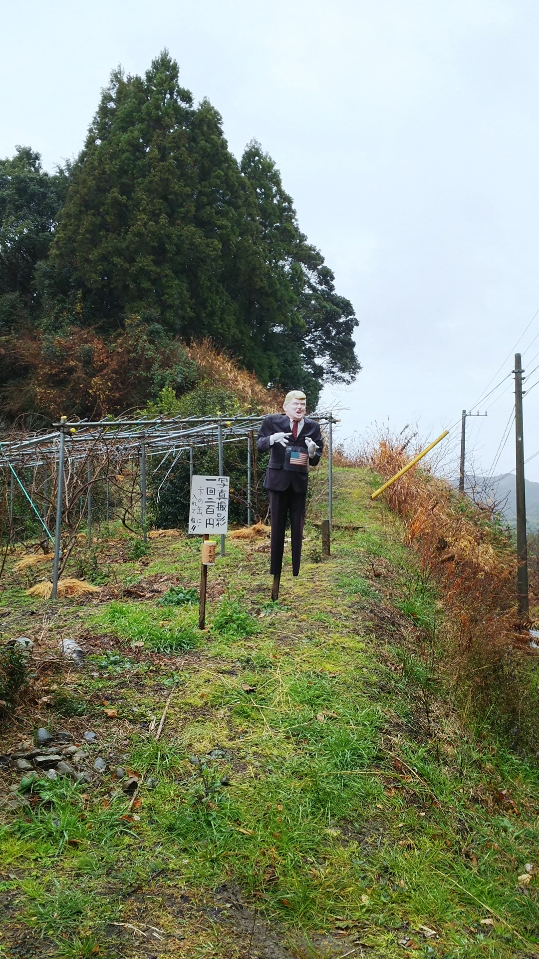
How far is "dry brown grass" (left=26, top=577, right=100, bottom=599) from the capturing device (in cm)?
793

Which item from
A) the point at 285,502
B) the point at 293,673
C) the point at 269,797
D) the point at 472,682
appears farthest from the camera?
the point at 285,502

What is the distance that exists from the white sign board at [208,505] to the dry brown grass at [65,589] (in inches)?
103

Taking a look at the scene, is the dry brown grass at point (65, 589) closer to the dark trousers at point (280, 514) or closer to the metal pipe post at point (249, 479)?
the dark trousers at point (280, 514)

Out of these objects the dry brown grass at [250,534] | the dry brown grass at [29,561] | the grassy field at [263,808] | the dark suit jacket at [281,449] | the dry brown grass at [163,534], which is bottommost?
the grassy field at [263,808]

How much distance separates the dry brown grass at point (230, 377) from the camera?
719 inches

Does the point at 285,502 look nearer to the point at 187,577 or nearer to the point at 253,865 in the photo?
the point at 187,577

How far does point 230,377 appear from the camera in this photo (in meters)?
20.2

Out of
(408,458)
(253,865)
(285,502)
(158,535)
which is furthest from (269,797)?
(408,458)

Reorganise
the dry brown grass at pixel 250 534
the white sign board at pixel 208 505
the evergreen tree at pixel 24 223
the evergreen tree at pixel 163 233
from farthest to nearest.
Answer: the evergreen tree at pixel 24 223 → the evergreen tree at pixel 163 233 → the dry brown grass at pixel 250 534 → the white sign board at pixel 208 505

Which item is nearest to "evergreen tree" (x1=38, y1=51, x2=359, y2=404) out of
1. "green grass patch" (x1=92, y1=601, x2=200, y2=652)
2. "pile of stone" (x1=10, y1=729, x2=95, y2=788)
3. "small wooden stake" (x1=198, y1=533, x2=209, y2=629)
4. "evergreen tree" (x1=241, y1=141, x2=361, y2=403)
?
"evergreen tree" (x1=241, y1=141, x2=361, y2=403)

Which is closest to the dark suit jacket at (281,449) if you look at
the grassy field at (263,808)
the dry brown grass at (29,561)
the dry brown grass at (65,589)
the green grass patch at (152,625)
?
the grassy field at (263,808)

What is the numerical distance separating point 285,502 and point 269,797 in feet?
12.3

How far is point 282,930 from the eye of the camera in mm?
2850

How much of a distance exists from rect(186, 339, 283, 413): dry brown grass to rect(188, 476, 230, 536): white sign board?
11065 millimetres
